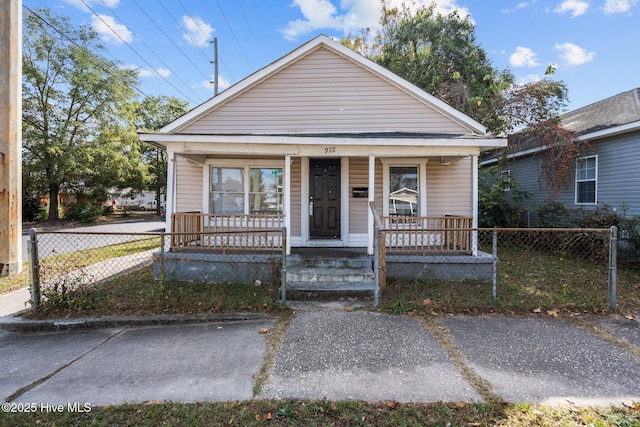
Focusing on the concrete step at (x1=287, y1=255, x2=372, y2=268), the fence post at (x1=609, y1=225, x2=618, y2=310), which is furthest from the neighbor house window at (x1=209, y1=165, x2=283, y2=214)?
the fence post at (x1=609, y1=225, x2=618, y2=310)

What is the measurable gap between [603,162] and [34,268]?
1316 cm

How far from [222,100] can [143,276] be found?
4502 millimetres

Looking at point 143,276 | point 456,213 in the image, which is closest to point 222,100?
point 143,276

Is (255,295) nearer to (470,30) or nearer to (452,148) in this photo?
(452,148)

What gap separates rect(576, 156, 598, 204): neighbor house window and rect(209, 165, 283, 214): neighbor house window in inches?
368

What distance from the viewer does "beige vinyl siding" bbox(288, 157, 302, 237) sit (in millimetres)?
7523

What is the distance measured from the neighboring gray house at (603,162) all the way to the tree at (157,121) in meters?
29.4

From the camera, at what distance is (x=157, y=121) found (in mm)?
31797

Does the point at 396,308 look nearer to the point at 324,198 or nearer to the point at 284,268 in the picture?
the point at 284,268

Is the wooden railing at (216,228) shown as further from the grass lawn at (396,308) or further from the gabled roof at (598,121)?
the gabled roof at (598,121)

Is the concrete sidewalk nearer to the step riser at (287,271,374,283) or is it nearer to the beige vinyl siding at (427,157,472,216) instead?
the step riser at (287,271,374,283)

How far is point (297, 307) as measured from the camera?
469 centimetres

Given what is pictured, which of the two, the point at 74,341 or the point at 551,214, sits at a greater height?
the point at 551,214

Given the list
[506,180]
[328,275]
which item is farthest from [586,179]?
[328,275]
